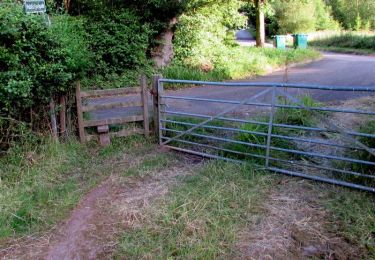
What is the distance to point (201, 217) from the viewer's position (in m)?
4.60

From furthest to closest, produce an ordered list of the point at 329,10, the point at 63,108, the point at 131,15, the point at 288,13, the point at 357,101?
the point at 329,10
the point at 288,13
the point at 131,15
the point at 357,101
the point at 63,108

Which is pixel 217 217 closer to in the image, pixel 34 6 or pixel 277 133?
pixel 277 133

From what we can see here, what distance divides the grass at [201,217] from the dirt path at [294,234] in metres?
0.16

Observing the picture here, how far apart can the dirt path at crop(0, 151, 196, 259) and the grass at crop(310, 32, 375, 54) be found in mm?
21683

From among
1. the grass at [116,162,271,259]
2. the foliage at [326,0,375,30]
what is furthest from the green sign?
the foliage at [326,0,375,30]

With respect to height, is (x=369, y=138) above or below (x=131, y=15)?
below

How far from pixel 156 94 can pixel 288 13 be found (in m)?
26.0

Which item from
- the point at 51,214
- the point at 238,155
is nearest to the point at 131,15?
the point at 238,155

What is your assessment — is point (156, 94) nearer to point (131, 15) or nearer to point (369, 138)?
point (369, 138)

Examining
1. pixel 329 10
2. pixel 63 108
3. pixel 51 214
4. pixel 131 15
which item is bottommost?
pixel 51 214

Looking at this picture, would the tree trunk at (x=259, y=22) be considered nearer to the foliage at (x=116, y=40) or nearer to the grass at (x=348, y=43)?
the grass at (x=348, y=43)

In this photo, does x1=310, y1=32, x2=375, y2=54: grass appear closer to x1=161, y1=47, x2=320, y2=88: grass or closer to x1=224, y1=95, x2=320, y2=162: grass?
x1=161, y1=47, x2=320, y2=88: grass

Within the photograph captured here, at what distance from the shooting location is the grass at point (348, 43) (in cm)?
2488

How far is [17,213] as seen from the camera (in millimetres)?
4961
